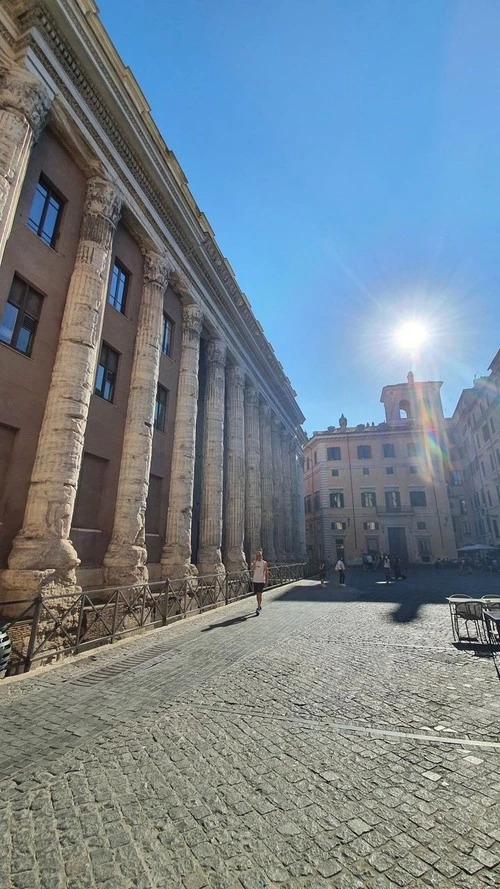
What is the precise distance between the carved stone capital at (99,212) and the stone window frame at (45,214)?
65cm

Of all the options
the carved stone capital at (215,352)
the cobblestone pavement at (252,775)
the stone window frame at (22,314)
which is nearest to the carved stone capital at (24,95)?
the stone window frame at (22,314)

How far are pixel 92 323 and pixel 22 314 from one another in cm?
165

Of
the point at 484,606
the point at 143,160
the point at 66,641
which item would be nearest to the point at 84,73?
the point at 143,160

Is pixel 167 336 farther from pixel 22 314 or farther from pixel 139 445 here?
pixel 22 314

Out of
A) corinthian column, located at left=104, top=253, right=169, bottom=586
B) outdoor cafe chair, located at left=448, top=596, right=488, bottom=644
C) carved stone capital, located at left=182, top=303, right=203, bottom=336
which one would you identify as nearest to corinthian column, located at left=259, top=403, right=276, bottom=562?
carved stone capital, located at left=182, top=303, right=203, bottom=336

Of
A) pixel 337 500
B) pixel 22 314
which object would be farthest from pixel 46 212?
pixel 337 500

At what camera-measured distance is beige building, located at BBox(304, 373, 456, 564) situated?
131 feet

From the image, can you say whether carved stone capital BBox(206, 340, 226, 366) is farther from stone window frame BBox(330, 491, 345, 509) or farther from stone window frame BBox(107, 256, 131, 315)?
stone window frame BBox(330, 491, 345, 509)

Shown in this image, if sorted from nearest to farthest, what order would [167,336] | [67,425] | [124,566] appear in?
[67,425], [124,566], [167,336]

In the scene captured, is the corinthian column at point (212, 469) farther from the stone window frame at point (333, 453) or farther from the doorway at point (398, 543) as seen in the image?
the doorway at point (398, 543)

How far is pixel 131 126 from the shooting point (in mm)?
12586

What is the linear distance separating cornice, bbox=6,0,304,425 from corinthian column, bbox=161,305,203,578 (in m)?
2.75

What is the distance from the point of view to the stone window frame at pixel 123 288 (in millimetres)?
13289

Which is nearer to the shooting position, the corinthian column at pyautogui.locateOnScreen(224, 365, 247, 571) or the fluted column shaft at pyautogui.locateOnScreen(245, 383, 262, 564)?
the corinthian column at pyautogui.locateOnScreen(224, 365, 247, 571)
